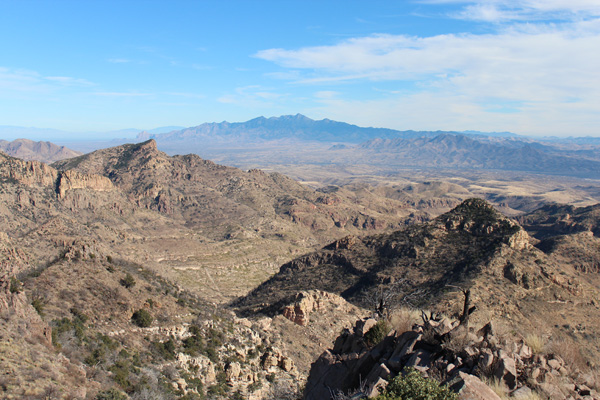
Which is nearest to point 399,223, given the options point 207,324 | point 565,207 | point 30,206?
point 565,207

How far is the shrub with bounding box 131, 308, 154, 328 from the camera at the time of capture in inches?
1335

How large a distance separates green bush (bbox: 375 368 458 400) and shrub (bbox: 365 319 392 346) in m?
7.02

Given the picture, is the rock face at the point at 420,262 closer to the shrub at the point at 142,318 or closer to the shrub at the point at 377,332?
the shrub at the point at 142,318

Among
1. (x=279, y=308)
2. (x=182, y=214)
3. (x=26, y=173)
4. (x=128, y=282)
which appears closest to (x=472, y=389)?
(x=128, y=282)

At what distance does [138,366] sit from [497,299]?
38062 millimetres

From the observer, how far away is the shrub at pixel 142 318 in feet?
111

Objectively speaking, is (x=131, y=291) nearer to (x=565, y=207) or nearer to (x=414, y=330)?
(x=414, y=330)

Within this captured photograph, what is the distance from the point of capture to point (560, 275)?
51000 millimetres

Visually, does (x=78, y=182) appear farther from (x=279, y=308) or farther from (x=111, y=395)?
(x=111, y=395)

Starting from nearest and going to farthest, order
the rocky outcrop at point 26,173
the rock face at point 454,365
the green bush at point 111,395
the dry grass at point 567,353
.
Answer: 1. the rock face at point 454,365
2. the dry grass at point 567,353
3. the green bush at point 111,395
4. the rocky outcrop at point 26,173

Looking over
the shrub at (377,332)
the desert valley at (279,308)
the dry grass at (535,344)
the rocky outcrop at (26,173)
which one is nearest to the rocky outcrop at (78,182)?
the desert valley at (279,308)

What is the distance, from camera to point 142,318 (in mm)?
34125

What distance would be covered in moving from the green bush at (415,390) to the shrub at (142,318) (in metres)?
25.7

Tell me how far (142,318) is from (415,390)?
2713 centimetres
